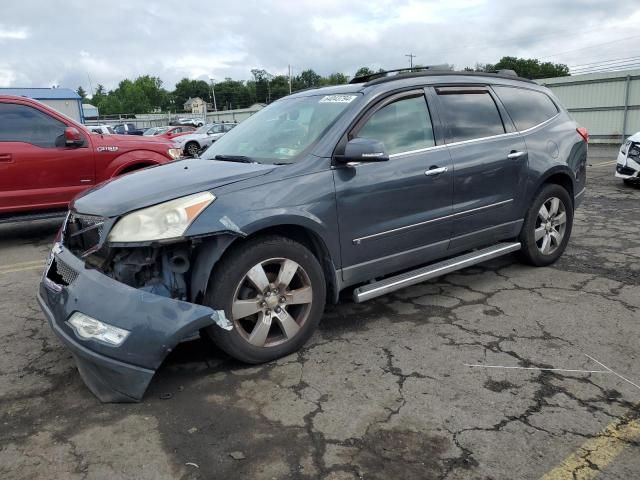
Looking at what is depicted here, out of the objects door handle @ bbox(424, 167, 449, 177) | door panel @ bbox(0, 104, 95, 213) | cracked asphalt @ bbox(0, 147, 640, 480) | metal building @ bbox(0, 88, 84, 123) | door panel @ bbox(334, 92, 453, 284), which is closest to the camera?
cracked asphalt @ bbox(0, 147, 640, 480)

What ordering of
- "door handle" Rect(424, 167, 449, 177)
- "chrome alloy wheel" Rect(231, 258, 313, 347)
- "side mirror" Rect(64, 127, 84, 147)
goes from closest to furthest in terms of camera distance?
"chrome alloy wheel" Rect(231, 258, 313, 347), "door handle" Rect(424, 167, 449, 177), "side mirror" Rect(64, 127, 84, 147)

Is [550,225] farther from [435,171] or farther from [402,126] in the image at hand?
[402,126]

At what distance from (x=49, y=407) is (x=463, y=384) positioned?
7.59ft

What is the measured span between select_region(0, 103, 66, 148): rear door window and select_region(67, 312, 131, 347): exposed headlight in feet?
15.4

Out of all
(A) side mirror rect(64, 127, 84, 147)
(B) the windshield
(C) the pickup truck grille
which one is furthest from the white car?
(C) the pickup truck grille

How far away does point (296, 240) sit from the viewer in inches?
133

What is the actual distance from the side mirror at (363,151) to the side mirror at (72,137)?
4.77 metres

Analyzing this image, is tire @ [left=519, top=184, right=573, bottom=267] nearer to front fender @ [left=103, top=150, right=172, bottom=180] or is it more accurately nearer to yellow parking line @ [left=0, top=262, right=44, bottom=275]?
front fender @ [left=103, top=150, right=172, bottom=180]

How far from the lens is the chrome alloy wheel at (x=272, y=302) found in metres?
3.07

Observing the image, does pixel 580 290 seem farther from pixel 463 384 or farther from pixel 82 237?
pixel 82 237

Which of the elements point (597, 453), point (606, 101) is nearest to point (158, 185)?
point (597, 453)

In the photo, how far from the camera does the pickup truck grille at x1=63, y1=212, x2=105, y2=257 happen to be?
9.88ft

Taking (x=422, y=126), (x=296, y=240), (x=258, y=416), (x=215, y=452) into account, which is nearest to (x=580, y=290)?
(x=422, y=126)

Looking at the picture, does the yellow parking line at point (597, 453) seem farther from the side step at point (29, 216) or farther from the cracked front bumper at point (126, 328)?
the side step at point (29, 216)
